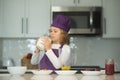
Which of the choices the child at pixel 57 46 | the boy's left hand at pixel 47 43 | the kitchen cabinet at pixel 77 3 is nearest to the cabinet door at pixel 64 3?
the kitchen cabinet at pixel 77 3

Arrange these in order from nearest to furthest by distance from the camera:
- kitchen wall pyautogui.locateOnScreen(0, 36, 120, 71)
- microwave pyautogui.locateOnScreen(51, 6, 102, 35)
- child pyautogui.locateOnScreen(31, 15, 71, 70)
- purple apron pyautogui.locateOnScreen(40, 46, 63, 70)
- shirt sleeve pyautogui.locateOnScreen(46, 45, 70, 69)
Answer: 1. shirt sleeve pyautogui.locateOnScreen(46, 45, 70, 69)
2. child pyautogui.locateOnScreen(31, 15, 71, 70)
3. purple apron pyautogui.locateOnScreen(40, 46, 63, 70)
4. microwave pyautogui.locateOnScreen(51, 6, 102, 35)
5. kitchen wall pyautogui.locateOnScreen(0, 36, 120, 71)

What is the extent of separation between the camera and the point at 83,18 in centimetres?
446

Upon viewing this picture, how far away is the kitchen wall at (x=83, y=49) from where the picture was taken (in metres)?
4.78

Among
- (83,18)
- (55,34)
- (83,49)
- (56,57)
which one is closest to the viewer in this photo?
(56,57)

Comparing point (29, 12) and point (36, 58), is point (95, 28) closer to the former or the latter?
point (29, 12)

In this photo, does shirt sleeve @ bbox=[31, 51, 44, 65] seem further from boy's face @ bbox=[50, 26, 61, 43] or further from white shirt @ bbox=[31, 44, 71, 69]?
boy's face @ bbox=[50, 26, 61, 43]

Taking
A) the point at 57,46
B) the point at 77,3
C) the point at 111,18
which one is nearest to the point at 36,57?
the point at 57,46

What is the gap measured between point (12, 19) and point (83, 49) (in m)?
1.17

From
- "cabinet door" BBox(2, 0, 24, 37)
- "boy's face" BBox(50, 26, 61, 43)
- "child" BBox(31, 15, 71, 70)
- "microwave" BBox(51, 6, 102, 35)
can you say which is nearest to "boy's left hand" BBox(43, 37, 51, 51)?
"child" BBox(31, 15, 71, 70)

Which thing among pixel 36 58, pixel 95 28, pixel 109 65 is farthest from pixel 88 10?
pixel 109 65

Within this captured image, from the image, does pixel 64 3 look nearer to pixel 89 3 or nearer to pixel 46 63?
pixel 89 3

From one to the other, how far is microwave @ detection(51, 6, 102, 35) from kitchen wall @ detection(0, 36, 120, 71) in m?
0.35

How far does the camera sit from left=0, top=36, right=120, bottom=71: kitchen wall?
4777 mm

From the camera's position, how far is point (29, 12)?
4.53 meters
